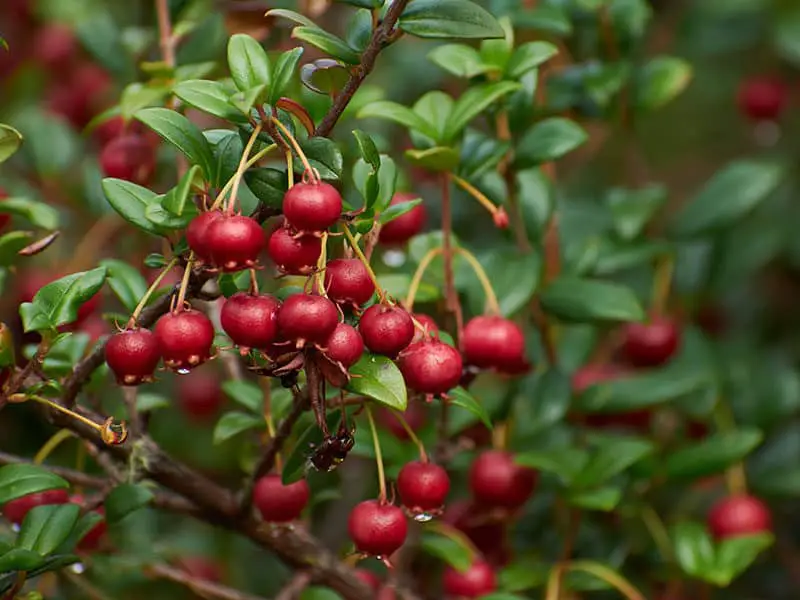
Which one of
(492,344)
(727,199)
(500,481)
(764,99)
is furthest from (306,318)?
(764,99)

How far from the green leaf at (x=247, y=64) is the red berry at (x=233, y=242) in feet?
0.54

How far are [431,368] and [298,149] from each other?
10.4 inches

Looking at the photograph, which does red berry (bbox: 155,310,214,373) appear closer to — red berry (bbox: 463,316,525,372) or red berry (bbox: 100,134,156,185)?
red berry (bbox: 463,316,525,372)

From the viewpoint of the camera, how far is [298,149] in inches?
38.4

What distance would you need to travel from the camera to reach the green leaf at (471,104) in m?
1.31

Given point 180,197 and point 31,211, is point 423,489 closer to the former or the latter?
point 180,197

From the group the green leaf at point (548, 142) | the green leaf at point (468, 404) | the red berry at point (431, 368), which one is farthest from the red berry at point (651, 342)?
the red berry at point (431, 368)

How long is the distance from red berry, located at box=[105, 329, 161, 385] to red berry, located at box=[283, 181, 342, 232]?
0.20m

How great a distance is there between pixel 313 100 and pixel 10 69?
1601 millimetres

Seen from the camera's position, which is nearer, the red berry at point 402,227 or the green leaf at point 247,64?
the green leaf at point 247,64

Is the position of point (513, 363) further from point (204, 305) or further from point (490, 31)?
point (204, 305)

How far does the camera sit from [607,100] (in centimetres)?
179

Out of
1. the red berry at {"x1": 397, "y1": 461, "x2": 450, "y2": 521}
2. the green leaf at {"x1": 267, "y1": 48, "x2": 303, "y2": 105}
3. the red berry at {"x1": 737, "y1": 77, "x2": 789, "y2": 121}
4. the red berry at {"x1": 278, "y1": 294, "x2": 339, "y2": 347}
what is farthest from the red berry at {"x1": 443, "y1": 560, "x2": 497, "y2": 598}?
the red berry at {"x1": 737, "y1": 77, "x2": 789, "y2": 121}

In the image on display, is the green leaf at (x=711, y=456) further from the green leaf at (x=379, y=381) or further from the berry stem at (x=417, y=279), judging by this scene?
the green leaf at (x=379, y=381)
